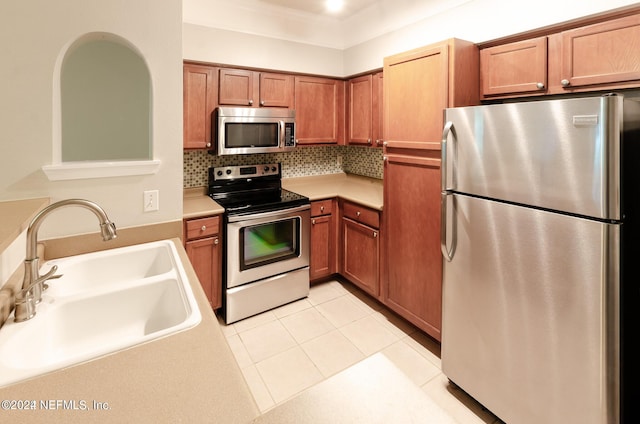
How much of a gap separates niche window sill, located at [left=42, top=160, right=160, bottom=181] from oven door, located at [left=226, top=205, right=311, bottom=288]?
3.10ft

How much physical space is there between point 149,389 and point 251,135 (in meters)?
2.39

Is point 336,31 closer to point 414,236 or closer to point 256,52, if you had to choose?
point 256,52

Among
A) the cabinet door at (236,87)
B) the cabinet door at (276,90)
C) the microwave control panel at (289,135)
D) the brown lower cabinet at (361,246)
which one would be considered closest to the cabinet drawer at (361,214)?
the brown lower cabinet at (361,246)

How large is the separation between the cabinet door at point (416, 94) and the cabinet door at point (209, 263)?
1576 mm

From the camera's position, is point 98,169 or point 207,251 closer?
point 98,169

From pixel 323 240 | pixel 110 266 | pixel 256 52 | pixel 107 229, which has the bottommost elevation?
pixel 323 240

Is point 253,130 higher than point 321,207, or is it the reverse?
point 253,130

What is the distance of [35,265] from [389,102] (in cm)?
220

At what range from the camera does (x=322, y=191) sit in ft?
11.0

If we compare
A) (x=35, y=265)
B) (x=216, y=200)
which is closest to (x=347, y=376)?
(x=35, y=265)

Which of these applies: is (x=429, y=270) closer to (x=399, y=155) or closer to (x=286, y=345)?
(x=399, y=155)

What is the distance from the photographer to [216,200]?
2881 mm

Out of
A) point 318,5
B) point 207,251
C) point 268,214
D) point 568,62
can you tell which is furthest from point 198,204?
point 568,62

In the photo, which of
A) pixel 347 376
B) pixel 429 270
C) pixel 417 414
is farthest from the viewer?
pixel 429 270
